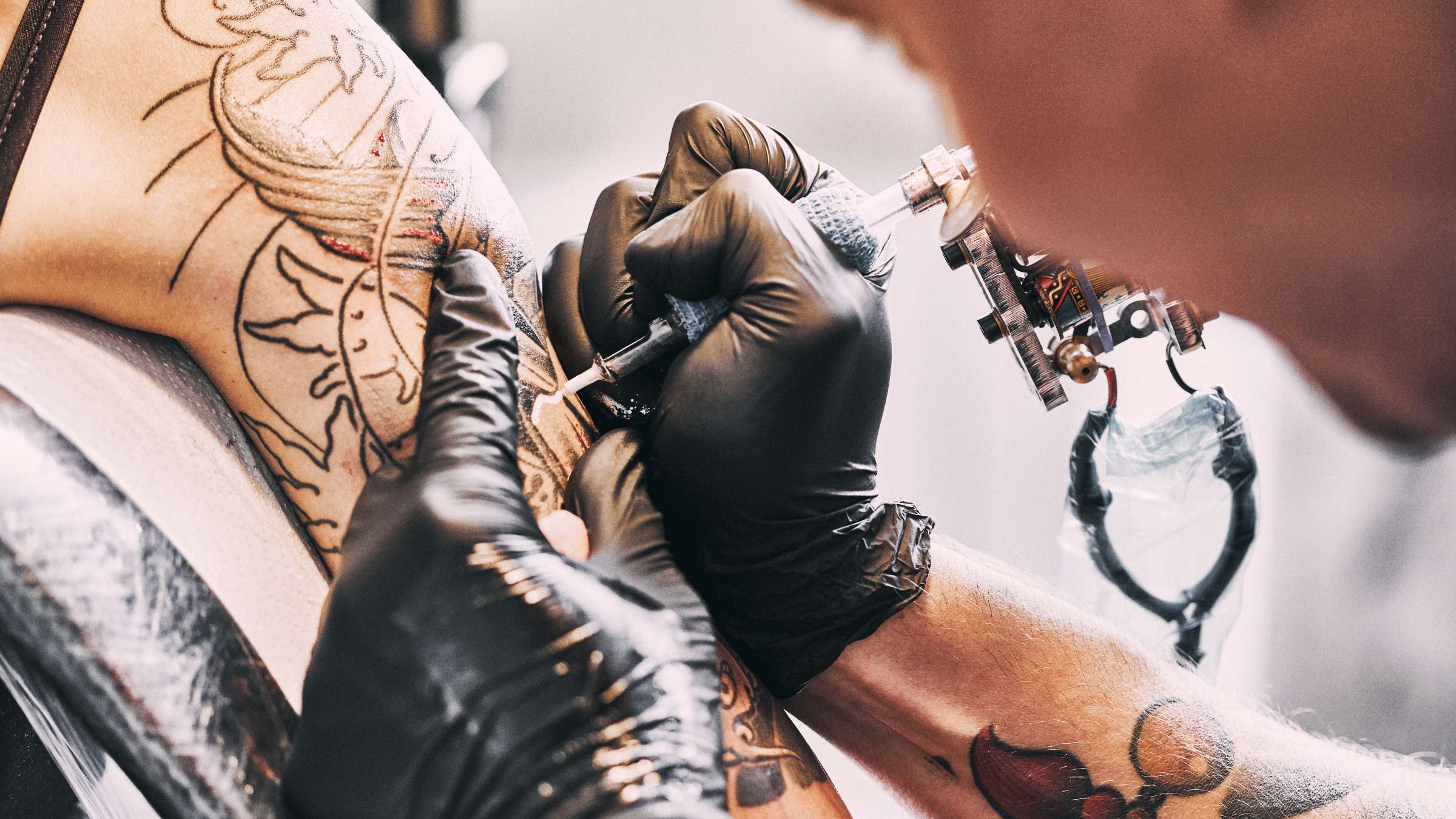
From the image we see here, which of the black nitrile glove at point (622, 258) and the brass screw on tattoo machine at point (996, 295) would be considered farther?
the black nitrile glove at point (622, 258)

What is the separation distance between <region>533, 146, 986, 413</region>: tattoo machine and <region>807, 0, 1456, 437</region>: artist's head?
0.47 meters

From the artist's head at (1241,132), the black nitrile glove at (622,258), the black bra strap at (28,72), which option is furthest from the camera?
the black nitrile glove at (622,258)

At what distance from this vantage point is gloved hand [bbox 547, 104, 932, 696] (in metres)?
0.91

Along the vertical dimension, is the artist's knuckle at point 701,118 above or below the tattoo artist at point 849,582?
above

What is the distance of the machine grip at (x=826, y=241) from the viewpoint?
39.6 inches

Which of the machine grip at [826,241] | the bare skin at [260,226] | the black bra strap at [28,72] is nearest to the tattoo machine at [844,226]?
the machine grip at [826,241]

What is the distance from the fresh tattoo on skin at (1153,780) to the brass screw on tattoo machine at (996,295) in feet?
1.48

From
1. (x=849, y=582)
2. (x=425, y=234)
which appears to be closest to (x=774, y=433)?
(x=849, y=582)

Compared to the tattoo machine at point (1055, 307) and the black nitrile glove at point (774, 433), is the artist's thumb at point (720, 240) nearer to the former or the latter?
the black nitrile glove at point (774, 433)

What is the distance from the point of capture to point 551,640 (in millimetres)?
688

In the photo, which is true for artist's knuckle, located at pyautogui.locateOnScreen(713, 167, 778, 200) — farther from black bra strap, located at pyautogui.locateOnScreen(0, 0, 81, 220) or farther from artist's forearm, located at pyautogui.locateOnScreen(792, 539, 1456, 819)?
black bra strap, located at pyautogui.locateOnScreen(0, 0, 81, 220)

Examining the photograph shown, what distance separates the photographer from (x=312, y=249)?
885mm

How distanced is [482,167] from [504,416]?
0.43 meters

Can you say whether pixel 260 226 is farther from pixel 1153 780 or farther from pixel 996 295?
pixel 1153 780
